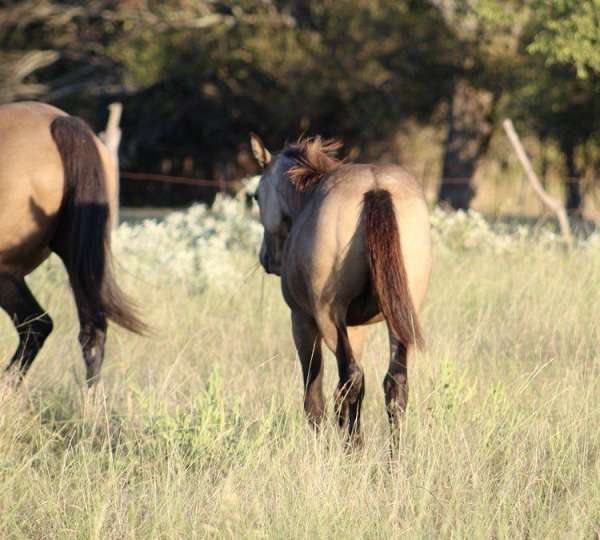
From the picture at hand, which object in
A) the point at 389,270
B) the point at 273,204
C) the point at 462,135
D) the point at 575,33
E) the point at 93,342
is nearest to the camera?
the point at 389,270

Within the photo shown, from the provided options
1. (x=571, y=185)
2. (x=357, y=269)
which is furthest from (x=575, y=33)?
(x=571, y=185)

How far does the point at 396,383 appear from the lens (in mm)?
4414

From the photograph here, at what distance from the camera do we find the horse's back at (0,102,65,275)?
5.77 meters

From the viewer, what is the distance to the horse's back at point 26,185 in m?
5.77

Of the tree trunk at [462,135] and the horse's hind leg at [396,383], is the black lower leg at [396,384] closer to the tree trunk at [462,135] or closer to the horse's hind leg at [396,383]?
the horse's hind leg at [396,383]

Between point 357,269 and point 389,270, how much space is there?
22cm

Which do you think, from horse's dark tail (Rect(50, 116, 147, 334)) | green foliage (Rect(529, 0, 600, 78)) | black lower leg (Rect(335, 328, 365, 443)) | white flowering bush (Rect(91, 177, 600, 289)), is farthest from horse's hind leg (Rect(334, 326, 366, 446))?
green foliage (Rect(529, 0, 600, 78))

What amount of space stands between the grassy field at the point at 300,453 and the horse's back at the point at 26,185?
2.48ft

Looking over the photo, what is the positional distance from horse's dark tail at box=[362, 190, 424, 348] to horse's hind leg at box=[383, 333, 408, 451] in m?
0.11

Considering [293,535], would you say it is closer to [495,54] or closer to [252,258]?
[252,258]

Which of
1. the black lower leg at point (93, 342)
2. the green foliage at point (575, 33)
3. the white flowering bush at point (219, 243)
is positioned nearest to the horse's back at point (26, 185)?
the black lower leg at point (93, 342)

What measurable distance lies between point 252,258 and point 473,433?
17.8ft

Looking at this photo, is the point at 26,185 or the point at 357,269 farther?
the point at 26,185

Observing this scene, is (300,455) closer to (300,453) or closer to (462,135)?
(300,453)
